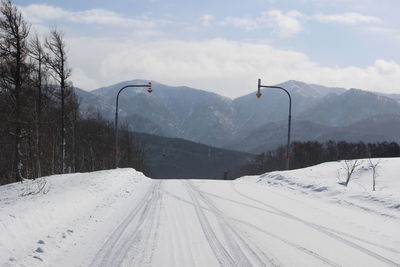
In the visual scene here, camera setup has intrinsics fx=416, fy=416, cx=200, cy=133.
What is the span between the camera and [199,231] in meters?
9.48

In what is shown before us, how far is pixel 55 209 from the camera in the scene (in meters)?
10.4

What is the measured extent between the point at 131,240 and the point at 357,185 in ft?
47.5

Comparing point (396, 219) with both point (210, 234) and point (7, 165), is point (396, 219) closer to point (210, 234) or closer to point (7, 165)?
point (210, 234)

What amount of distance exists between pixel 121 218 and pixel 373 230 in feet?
21.1

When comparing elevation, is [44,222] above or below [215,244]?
above

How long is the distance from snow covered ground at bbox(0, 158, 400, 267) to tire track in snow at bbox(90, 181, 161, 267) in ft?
0.06

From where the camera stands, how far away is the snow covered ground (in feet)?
23.3

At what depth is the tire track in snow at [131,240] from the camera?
7.00 metres

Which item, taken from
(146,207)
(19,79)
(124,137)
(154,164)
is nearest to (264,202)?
(146,207)

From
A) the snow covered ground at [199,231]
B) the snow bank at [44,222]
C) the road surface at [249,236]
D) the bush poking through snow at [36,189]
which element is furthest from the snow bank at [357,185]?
the bush poking through snow at [36,189]

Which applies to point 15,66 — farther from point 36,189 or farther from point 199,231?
point 199,231

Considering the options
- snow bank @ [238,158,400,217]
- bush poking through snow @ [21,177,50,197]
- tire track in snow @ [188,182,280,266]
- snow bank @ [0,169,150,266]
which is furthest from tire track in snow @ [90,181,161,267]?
snow bank @ [238,158,400,217]

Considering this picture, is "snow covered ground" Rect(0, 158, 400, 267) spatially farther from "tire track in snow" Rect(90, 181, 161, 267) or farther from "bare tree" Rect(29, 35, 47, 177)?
"bare tree" Rect(29, 35, 47, 177)

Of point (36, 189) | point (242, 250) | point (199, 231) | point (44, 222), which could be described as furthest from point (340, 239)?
point (36, 189)
